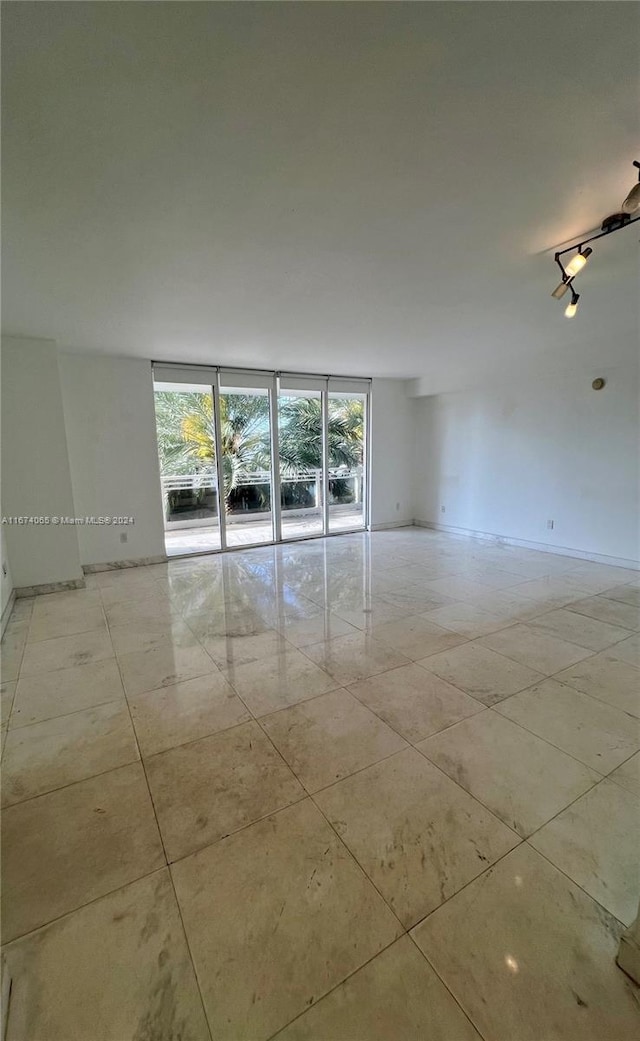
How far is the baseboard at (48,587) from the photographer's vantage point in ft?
13.0

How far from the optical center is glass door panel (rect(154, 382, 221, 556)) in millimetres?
5398

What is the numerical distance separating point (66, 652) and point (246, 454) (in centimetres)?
372

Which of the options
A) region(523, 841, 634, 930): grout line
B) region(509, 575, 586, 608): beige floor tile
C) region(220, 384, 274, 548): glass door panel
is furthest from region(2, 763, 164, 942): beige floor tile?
region(220, 384, 274, 548): glass door panel

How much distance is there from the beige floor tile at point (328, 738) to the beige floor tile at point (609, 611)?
2.35 metres

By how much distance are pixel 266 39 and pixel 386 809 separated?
254 cm

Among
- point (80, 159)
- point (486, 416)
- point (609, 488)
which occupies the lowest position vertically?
point (609, 488)

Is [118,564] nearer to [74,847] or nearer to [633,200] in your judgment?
[74,847]

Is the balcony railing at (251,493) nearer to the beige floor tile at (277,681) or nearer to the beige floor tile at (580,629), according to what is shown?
the beige floor tile at (277,681)

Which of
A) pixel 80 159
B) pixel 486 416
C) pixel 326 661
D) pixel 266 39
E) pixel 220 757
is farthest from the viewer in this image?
pixel 486 416

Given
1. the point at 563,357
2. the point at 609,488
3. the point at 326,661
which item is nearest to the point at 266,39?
the point at 326,661

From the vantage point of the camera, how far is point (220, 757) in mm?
1811

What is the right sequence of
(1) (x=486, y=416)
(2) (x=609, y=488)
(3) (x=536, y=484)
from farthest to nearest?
(1) (x=486, y=416)
(3) (x=536, y=484)
(2) (x=609, y=488)

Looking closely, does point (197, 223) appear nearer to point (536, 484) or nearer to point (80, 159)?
point (80, 159)

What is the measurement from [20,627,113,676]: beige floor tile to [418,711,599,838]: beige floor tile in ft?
7.49
